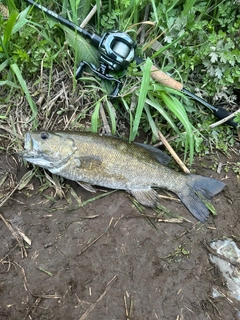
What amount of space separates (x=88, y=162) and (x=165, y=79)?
125 centimetres

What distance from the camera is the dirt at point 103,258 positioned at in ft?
9.23

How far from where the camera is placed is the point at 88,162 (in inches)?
133

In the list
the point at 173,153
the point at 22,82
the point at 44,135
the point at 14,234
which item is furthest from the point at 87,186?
the point at 22,82

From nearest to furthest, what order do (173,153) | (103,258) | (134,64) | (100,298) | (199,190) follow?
(100,298)
(103,258)
(199,190)
(134,64)
(173,153)

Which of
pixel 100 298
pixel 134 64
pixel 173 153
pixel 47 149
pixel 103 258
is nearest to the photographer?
pixel 100 298

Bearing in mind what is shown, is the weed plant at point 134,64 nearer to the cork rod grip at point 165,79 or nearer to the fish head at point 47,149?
the cork rod grip at point 165,79

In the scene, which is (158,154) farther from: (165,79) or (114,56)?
(114,56)

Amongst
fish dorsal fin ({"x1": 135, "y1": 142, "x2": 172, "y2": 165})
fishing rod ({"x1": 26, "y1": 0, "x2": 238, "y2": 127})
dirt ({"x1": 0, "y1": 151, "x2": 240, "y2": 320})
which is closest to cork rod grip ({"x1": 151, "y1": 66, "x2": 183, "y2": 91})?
fishing rod ({"x1": 26, "y1": 0, "x2": 238, "y2": 127})

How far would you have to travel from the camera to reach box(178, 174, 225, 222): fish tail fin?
3.42m

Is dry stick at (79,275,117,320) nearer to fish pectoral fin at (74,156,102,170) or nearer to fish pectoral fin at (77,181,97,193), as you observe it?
fish pectoral fin at (77,181,97,193)

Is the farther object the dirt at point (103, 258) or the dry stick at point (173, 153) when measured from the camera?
the dry stick at point (173, 153)

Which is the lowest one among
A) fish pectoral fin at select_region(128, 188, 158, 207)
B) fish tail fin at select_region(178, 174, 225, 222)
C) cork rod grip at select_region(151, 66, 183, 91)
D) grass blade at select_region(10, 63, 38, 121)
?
fish pectoral fin at select_region(128, 188, 158, 207)

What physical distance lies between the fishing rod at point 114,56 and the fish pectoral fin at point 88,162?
0.80 meters

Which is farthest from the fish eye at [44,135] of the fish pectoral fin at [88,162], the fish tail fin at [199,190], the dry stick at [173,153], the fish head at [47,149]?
the fish tail fin at [199,190]
